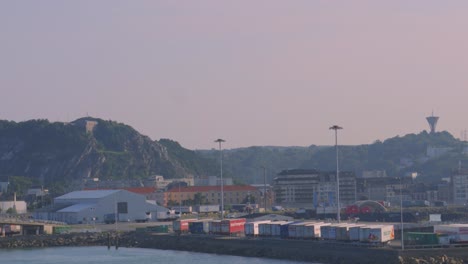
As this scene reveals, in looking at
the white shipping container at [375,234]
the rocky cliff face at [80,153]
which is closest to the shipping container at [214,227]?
the white shipping container at [375,234]

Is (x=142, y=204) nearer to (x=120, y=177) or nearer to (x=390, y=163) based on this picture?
(x=120, y=177)

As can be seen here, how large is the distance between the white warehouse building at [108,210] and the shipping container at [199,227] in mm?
21430

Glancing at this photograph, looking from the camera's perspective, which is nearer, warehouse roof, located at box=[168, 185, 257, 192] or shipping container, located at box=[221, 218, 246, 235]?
shipping container, located at box=[221, 218, 246, 235]

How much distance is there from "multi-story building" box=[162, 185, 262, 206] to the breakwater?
1733 inches

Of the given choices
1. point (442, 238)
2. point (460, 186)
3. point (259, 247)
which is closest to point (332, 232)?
point (259, 247)

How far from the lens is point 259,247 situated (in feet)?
166

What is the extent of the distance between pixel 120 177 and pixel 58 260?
317 ft

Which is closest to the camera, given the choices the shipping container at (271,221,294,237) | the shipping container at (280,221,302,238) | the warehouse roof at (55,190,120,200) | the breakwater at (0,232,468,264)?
the breakwater at (0,232,468,264)

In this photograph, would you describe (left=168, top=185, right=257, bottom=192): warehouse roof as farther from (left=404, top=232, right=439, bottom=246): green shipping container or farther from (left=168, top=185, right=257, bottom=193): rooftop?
(left=404, top=232, right=439, bottom=246): green shipping container

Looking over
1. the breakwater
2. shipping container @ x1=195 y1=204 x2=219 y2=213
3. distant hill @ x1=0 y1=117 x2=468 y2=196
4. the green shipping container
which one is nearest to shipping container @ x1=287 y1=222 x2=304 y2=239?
the breakwater

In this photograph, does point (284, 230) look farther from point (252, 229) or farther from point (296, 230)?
point (252, 229)

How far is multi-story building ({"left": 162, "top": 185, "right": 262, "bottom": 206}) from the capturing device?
4336 inches

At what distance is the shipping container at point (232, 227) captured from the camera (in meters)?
57.2

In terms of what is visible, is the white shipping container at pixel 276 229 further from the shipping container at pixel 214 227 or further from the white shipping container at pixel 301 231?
the shipping container at pixel 214 227
